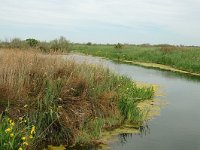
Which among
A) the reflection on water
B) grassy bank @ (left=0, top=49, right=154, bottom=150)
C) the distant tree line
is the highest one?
the distant tree line

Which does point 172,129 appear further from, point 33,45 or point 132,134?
point 33,45

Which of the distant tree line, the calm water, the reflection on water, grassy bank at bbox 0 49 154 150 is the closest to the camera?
grassy bank at bbox 0 49 154 150

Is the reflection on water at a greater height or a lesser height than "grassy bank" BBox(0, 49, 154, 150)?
lesser

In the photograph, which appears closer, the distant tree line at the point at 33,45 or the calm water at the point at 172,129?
the calm water at the point at 172,129

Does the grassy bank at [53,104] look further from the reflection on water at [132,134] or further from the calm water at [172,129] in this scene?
the calm water at [172,129]

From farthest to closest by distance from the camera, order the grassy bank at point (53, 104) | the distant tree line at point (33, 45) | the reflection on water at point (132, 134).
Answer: the distant tree line at point (33, 45)
the reflection on water at point (132, 134)
the grassy bank at point (53, 104)

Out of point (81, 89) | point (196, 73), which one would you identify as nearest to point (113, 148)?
point (81, 89)

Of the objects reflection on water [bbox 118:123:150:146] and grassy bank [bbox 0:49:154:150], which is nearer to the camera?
grassy bank [bbox 0:49:154:150]

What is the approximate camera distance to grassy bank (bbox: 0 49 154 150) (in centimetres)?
757

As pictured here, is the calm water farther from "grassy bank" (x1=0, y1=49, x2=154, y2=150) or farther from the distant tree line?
the distant tree line

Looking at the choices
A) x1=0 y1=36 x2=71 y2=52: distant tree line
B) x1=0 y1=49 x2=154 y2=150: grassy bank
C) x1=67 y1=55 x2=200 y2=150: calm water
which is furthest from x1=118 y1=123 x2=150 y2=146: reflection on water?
x1=0 y1=36 x2=71 y2=52: distant tree line

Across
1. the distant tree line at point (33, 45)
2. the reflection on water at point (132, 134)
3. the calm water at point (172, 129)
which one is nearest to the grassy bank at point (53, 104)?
the reflection on water at point (132, 134)

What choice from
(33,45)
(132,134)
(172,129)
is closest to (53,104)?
(132,134)

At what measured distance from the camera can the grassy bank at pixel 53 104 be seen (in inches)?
298
